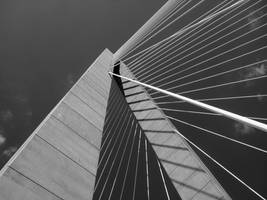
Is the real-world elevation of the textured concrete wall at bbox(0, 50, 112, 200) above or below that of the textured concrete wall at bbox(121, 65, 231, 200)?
above

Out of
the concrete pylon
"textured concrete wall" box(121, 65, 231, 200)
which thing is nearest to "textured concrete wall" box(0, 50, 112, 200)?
the concrete pylon

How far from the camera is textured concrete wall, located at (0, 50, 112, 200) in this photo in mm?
6469

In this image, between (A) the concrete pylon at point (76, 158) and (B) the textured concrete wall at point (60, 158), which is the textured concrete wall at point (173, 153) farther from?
(B) the textured concrete wall at point (60, 158)

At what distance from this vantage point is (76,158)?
311 inches

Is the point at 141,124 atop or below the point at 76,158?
below

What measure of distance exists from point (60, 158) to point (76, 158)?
0.40 m

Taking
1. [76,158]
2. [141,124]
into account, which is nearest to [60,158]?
[76,158]

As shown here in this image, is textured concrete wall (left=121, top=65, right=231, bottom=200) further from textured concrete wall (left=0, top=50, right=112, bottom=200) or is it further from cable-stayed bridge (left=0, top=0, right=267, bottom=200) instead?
textured concrete wall (left=0, top=50, right=112, bottom=200)

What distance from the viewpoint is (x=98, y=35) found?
2683 centimetres

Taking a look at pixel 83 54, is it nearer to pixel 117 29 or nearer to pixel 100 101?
pixel 117 29

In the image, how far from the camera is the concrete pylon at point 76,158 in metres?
6.63

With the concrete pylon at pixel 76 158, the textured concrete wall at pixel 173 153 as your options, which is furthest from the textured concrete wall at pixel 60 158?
the textured concrete wall at pixel 173 153

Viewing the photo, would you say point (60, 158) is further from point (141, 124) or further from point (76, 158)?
point (141, 124)

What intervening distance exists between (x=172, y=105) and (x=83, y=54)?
6830 millimetres
